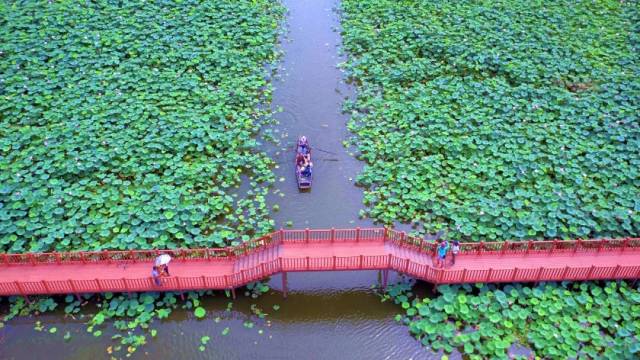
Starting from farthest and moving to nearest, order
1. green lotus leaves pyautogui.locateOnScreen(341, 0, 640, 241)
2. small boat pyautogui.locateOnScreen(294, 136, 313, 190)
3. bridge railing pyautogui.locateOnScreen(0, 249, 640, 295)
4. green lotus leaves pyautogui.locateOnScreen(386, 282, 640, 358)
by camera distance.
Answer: small boat pyautogui.locateOnScreen(294, 136, 313, 190), green lotus leaves pyautogui.locateOnScreen(341, 0, 640, 241), bridge railing pyautogui.locateOnScreen(0, 249, 640, 295), green lotus leaves pyautogui.locateOnScreen(386, 282, 640, 358)

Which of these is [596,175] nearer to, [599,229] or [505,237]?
[599,229]

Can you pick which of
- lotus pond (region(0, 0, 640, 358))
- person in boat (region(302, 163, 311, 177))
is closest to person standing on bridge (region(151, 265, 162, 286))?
lotus pond (region(0, 0, 640, 358))

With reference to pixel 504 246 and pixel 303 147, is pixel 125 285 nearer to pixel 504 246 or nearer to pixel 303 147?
pixel 303 147

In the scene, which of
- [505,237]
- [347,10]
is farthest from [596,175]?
[347,10]

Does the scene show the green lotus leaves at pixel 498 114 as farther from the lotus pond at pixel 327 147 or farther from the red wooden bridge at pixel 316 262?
the red wooden bridge at pixel 316 262

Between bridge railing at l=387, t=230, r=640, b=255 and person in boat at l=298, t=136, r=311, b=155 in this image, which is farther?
person in boat at l=298, t=136, r=311, b=155

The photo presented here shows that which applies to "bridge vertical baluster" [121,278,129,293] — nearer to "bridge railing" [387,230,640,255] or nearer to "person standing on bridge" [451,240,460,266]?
"bridge railing" [387,230,640,255]
